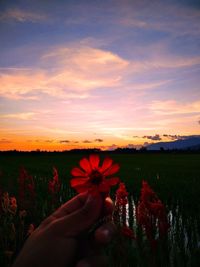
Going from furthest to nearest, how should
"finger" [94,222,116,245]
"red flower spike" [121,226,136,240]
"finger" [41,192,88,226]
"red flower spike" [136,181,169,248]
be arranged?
"red flower spike" [121,226,136,240] < "red flower spike" [136,181,169,248] < "finger" [41,192,88,226] < "finger" [94,222,116,245]

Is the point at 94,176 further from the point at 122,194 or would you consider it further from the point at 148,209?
the point at 122,194

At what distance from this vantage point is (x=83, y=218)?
1.15m

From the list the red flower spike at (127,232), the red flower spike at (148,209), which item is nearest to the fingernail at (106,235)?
the red flower spike at (148,209)

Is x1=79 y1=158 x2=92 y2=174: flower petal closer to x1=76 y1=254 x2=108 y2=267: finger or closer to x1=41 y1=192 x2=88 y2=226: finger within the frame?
x1=41 y1=192 x2=88 y2=226: finger

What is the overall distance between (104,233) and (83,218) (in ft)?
0.27

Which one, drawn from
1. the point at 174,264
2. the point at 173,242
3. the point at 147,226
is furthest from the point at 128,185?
the point at 147,226

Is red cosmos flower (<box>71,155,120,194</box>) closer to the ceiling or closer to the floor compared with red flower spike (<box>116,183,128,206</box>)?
closer to the ceiling

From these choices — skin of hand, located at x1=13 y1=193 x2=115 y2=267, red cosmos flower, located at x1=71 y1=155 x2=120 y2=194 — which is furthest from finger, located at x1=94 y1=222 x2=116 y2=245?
red cosmos flower, located at x1=71 y1=155 x2=120 y2=194

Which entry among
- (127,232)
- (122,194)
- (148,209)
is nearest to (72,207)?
(148,209)

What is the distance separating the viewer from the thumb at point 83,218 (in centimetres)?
115

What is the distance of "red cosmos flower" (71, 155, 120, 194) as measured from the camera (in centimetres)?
115

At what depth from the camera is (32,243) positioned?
3.82 ft

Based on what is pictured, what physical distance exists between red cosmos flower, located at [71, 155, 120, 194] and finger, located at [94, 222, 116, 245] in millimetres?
111

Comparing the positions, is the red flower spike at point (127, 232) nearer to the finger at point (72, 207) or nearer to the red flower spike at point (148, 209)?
the red flower spike at point (148, 209)
